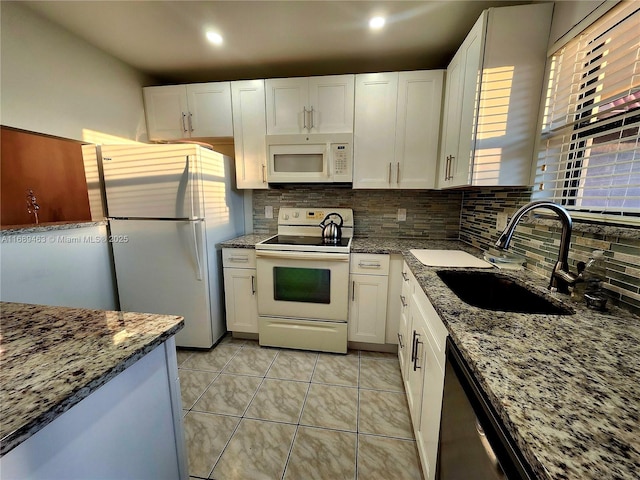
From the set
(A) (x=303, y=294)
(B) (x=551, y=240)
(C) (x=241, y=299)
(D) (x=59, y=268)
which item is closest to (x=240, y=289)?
(C) (x=241, y=299)

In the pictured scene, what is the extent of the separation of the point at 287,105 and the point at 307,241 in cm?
117

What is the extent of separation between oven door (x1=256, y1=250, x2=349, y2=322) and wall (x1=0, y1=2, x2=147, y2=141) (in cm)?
163

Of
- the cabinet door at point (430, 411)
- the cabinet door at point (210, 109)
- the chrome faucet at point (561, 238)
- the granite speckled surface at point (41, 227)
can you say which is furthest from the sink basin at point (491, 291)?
the granite speckled surface at point (41, 227)

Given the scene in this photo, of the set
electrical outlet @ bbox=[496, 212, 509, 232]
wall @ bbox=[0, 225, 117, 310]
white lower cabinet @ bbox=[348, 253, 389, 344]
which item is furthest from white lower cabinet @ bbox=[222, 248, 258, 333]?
electrical outlet @ bbox=[496, 212, 509, 232]

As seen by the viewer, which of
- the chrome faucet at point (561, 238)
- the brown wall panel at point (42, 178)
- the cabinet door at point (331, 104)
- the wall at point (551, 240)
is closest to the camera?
the wall at point (551, 240)

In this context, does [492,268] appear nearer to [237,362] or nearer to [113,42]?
[237,362]

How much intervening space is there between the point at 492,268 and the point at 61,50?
311 cm

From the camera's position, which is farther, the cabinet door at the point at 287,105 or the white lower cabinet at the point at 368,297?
the cabinet door at the point at 287,105

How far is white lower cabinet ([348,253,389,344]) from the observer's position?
2.03 meters

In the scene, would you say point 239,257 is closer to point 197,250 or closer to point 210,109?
point 197,250

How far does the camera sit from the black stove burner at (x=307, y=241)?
2.11m

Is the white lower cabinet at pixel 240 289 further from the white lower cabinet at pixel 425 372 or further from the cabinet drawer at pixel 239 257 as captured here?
the white lower cabinet at pixel 425 372

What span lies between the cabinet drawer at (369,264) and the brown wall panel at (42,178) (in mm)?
2782

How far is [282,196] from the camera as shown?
265 centimetres
